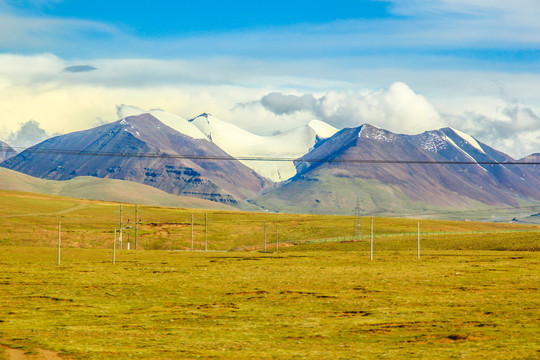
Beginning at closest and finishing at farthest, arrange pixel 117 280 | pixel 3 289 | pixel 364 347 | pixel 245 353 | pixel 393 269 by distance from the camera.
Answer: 1. pixel 245 353
2. pixel 364 347
3. pixel 3 289
4. pixel 117 280
5. pixel 393 269

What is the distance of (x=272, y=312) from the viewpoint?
57000 millimetres

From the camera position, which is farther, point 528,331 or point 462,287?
point 462,287

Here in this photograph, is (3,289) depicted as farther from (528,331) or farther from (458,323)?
(528,331)

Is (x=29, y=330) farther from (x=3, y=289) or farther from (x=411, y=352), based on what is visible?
(x=3, y=289)

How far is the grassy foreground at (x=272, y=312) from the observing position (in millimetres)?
38844

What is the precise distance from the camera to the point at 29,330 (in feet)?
148

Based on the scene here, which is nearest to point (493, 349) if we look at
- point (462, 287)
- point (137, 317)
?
A: point (137, 317)

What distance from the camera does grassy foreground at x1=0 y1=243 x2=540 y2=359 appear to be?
38.8 m

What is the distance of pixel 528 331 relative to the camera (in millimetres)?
44094

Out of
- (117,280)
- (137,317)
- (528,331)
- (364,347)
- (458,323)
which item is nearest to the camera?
(364,347)

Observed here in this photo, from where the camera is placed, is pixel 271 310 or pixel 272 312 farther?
pixel 271 310

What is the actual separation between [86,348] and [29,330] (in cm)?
892

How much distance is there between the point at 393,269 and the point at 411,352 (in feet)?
225

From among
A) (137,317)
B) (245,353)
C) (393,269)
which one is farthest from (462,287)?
(245,353)
